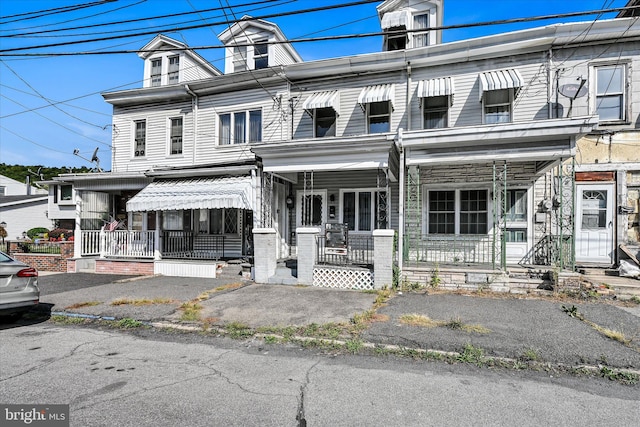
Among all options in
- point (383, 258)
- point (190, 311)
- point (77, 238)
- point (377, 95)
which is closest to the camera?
point (190, 311)

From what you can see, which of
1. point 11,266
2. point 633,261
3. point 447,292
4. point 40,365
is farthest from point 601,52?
point 11,266

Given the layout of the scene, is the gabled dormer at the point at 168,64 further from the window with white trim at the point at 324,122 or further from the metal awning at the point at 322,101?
the window with white trim at the point at 324,122

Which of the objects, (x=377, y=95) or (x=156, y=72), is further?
(x=156, y=72)

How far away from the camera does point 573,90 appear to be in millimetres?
9445

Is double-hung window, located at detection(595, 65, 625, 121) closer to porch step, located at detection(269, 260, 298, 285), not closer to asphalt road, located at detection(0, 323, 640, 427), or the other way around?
asphalt road, located at detection(0, 323, 640, 427)

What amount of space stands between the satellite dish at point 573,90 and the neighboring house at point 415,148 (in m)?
0.04

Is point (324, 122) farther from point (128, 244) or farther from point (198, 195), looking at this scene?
point (128, 244)

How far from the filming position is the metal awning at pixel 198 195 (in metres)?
10.3

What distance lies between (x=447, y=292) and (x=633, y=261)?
18.3ft

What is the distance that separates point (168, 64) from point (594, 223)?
17457mm

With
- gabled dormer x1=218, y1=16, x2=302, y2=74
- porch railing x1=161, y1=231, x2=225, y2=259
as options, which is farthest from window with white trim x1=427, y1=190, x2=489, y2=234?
gabled dormer x1=218, y1=16, x2=302, y2=74

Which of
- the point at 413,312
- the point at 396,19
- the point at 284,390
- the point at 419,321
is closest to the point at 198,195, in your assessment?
the point at 413,312

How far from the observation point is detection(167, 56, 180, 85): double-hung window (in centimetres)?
1475

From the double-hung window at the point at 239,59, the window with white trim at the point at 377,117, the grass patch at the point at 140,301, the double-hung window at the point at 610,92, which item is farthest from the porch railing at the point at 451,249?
the double-hung window at the point at 239,59
